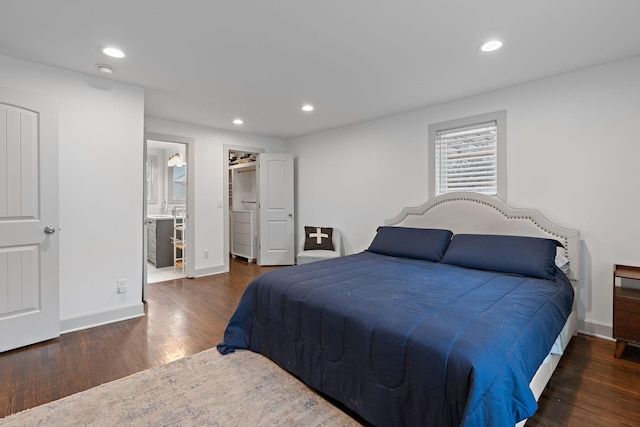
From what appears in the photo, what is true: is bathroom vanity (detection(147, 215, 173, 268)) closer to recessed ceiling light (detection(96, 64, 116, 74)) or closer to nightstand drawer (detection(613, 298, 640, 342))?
recessed ceiling light (detection(96, 64, 116, 74))

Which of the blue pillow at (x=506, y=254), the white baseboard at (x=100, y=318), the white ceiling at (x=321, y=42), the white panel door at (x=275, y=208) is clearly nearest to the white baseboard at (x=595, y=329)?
the blue pillow at (x=506, y=254)

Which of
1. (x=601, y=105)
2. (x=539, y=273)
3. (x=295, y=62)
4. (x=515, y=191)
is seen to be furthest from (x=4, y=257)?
(x=601, y=105)

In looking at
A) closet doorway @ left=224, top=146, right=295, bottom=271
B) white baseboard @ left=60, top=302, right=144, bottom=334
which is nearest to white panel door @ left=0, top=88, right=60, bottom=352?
Answer: white baseboard @ left=60, top=302, right=144, bottom=334

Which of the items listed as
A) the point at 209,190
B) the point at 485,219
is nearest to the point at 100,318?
the point at 209,190

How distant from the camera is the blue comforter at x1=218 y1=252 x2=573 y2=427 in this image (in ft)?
4.20

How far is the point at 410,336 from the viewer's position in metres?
1.46

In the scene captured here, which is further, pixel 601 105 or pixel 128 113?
pixel 128 113

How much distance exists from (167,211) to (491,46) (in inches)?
270

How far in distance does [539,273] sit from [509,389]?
5.25 ft

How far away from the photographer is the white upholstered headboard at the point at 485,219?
9.29ft

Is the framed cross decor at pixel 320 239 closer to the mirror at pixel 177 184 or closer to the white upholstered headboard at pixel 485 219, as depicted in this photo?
the white upholstered headboard at pixel 485 219

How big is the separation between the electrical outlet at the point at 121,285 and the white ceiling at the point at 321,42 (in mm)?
2034

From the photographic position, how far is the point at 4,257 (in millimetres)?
2479

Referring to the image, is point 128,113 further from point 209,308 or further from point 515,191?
point 515,191
